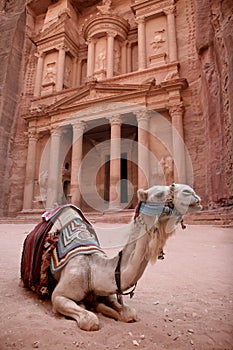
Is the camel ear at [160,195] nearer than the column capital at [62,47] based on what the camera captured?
Yes

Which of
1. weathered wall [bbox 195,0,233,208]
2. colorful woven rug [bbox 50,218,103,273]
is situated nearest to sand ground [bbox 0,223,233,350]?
colorful woven rug [bbox 50,218,103,273]

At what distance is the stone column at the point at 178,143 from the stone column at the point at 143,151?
4.58 ft

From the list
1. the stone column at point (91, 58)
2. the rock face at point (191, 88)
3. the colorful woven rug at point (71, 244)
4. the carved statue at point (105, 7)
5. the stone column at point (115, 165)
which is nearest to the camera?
the colorful woven rug at point (71, 244)

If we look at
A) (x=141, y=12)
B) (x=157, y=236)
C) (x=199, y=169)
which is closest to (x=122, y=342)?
(x=157, y=236)

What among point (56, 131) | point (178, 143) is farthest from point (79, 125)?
point (178, 143)

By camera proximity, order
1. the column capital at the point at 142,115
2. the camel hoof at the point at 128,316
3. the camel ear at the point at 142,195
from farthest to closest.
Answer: the column capital at the point at 142,115 < the camel hoof at the point at 128,316 < the camel ear at the point at 142,195

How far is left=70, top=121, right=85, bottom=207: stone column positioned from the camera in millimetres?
14445

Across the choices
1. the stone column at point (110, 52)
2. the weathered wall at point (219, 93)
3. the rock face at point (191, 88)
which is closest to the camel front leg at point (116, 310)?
Answer: the weathered wall at point (219, 93)

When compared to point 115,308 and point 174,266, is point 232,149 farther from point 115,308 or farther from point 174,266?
point 115,308

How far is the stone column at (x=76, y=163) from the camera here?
1445 centimetres

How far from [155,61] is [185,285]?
52.8ft

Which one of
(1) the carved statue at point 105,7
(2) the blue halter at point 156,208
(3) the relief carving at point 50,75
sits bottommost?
(2) the blue halter at point 156,208

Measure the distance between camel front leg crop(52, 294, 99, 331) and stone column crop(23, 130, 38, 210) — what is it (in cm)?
1526

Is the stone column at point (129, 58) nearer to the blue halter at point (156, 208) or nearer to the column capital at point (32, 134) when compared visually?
the column capital at point (32, 134)
